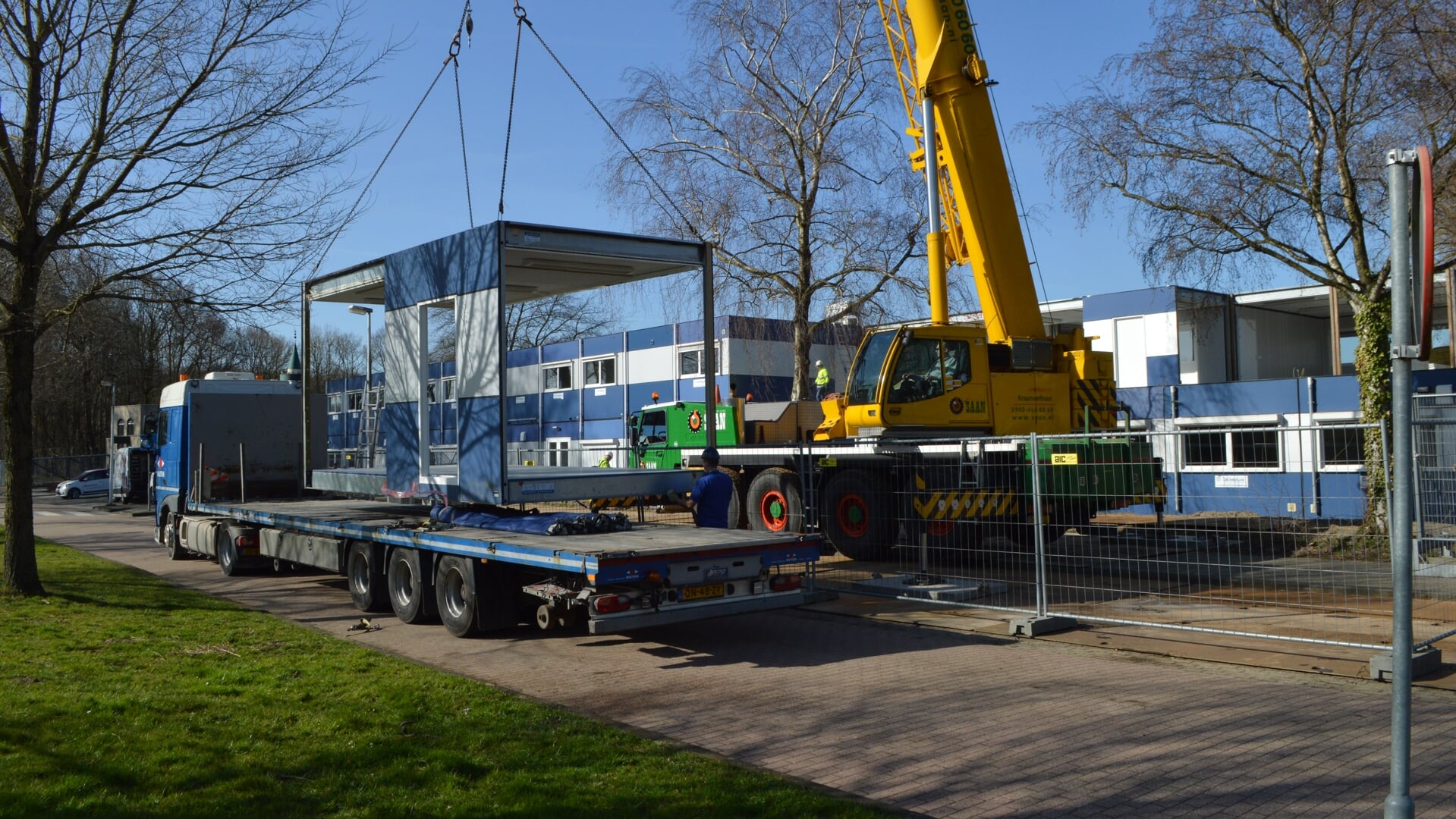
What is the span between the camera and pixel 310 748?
6160mm

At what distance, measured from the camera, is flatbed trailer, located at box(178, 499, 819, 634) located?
28.2 ft

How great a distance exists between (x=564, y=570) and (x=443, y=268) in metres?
4.19

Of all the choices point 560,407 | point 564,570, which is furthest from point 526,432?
point 564,570

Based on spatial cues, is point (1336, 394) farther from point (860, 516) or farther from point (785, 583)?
point (785, 583)

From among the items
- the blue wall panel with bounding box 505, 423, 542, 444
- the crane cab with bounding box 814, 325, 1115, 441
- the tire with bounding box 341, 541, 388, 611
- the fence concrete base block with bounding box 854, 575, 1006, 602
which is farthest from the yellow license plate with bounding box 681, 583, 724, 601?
the blue wall panel with bounding box 505, 423, 542, 444

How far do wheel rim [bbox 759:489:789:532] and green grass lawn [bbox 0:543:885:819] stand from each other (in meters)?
8.81

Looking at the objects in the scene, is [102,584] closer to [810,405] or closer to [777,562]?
[777,562]

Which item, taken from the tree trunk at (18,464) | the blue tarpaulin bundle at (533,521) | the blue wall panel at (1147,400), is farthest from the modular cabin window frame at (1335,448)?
the tree trunk at (18,464)

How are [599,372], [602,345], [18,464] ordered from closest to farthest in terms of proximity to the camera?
[18,464] < [602,345] < [599,372]

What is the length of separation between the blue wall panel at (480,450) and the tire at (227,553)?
20.9 ft

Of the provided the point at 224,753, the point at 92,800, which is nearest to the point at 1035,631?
the point at 224,753

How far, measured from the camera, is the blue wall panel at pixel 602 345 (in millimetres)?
41750

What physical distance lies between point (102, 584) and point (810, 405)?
1235cm

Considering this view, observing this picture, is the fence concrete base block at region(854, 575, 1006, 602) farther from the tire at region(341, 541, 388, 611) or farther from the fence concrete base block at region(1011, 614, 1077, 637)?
the tire at region(341, 541, 388, 611)
